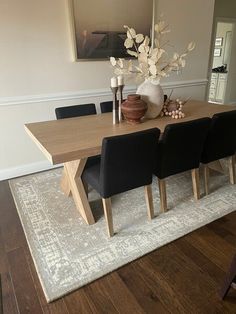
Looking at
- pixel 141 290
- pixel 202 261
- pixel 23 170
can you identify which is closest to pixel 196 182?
pixel 202 261

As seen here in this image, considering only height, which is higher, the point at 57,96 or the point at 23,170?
the point at 57,96

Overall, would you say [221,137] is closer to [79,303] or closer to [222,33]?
[79,303]

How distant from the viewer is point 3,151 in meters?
2.80

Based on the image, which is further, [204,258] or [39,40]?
[39,40]

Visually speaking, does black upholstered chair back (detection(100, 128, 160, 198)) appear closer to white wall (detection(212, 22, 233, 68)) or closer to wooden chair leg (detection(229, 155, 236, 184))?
wooden chair leg (detection(229, 155, 236, 184))

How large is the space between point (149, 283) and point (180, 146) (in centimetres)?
105

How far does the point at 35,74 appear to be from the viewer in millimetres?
2740

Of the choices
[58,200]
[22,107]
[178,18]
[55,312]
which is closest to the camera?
[55,312]

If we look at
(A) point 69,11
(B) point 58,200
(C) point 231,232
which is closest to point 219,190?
(C) point 231,232

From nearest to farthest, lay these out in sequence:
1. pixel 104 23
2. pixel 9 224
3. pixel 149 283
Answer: pixel 149 283, pixel 9 224, pixel 104 23

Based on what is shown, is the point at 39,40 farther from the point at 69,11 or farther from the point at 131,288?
the point at 131,288

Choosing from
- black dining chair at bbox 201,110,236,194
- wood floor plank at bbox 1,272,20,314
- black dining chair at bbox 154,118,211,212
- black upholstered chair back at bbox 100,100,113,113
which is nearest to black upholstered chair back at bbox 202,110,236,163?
black dining chair at bbox 201,110,236,194

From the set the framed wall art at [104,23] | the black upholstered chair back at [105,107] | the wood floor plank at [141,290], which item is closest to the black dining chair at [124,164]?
the wood floor plank at [141,290]

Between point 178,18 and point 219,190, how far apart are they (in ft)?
8.48
